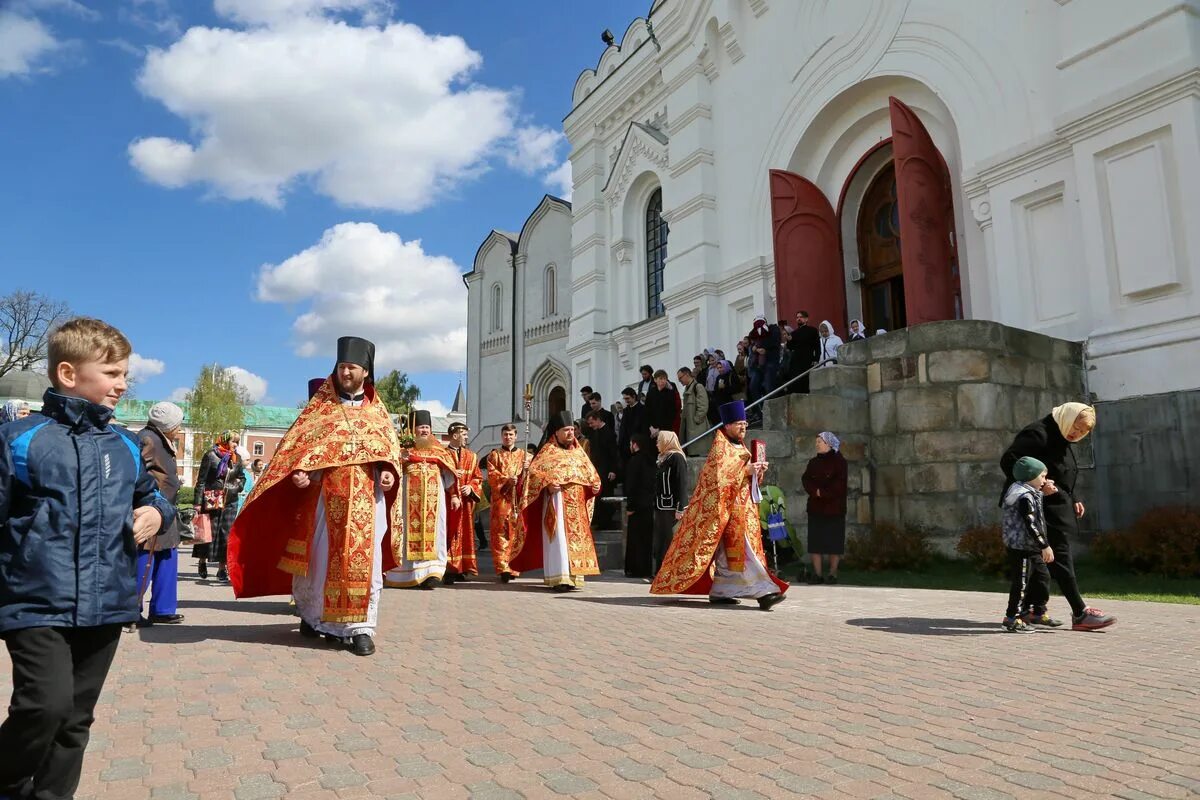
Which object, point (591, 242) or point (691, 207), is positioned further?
point (591, 242)

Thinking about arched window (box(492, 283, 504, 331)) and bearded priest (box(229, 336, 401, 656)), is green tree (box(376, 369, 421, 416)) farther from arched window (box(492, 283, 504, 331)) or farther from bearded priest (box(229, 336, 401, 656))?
bearded priest (box(229, 336, 401, 656))

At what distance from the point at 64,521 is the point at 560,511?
692 centimetres

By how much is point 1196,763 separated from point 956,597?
5.23 meters

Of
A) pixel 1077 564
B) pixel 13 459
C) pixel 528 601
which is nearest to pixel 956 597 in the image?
pixel 1077 564

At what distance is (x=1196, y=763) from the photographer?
3115mm

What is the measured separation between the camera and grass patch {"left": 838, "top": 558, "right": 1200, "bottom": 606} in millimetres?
8070

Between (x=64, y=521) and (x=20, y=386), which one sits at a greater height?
(x=20, y=386)

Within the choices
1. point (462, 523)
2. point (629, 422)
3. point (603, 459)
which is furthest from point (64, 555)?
point (629, 422)

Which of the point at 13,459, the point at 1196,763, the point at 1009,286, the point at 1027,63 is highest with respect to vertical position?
the point at 1027,63

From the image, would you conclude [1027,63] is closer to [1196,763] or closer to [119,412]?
[1196,763]

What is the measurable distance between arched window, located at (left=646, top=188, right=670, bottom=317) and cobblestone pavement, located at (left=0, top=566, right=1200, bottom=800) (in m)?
15.9

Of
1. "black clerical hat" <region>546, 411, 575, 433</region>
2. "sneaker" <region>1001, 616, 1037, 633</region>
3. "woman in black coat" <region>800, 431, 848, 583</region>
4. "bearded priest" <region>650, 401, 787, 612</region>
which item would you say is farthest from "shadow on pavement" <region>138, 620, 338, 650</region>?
"woman in black coat" <region>800, 431, 848, 583</region>

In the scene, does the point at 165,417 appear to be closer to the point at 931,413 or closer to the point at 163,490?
the point at 163,490

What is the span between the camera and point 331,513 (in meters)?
5.82
